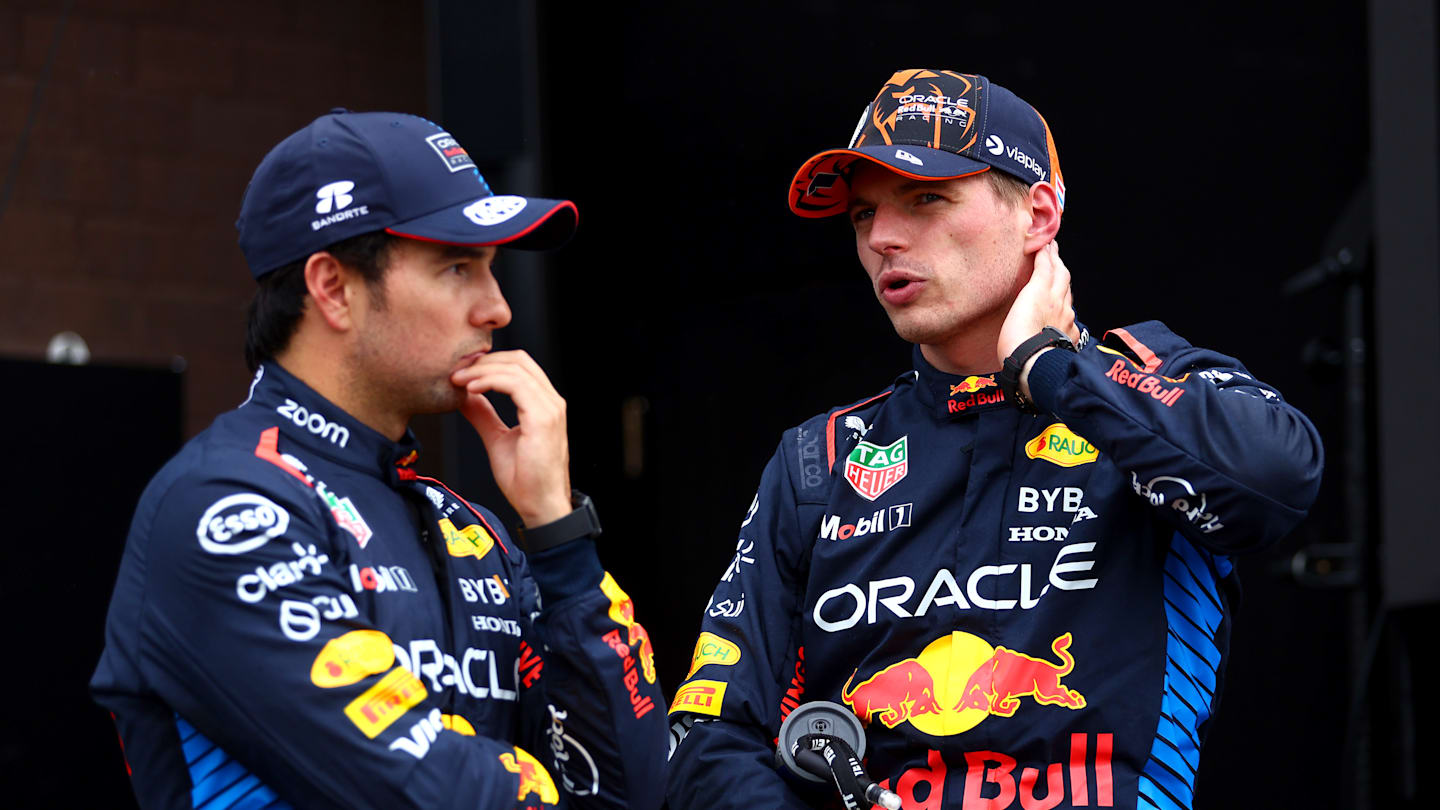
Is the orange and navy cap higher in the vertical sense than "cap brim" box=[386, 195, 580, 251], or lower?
higher

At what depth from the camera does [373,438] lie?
159 centimetres

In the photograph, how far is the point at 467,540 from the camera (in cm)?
171

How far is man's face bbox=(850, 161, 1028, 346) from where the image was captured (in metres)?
1.95

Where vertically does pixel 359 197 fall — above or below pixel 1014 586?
above

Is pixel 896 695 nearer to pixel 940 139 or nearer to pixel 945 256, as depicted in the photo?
pixel 945 256

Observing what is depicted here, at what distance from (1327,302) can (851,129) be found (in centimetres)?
108

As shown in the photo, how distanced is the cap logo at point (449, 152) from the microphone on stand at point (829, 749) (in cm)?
76

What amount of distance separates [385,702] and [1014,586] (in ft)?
2.62

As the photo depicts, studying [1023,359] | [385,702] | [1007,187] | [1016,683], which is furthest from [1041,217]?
[385,702]

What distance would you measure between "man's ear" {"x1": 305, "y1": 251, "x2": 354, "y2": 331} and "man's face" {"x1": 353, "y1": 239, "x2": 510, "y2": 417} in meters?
0.02

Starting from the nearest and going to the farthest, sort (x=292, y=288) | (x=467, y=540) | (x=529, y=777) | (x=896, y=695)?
(x=529, y=777)
(x=292, y=288)
(x=467, y=540)
(x=896, y=695)

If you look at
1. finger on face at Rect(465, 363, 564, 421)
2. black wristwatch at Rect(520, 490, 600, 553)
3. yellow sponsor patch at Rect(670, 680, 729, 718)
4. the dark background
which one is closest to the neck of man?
finger on face at Rect(465, 363, 564, 421)

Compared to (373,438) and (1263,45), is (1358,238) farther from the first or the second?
(373,438)

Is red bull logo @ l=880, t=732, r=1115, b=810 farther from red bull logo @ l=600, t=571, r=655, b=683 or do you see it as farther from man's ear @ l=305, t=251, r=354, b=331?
man's ear @ l=305, t=251, r=354, b=331
